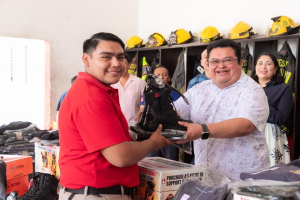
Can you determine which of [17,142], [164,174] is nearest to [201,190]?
[164,174]

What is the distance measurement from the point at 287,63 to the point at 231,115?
8.42ft

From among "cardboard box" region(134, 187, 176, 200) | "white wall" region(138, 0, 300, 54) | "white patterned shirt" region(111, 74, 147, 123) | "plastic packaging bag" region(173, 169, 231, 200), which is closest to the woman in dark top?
"white wall" region(138, 0, 300, 54)

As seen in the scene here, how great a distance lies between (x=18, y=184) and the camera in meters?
3.32

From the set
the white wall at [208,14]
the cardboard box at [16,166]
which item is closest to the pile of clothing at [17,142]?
the cardboard box at [16,166]

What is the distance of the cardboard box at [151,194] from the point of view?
70.1 inches

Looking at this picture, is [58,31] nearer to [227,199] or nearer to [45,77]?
[45,77]

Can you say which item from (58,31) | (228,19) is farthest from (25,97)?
(228,19)

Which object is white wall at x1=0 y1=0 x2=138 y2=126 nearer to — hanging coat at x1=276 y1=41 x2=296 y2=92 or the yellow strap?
hanging coat at x1=276 y1=41 x2=296 y2=92

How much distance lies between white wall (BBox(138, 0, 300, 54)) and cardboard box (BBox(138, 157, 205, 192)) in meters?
3.48

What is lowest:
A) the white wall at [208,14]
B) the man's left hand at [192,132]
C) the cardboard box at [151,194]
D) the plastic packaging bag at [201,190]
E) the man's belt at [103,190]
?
the cardboard box at [151,194]

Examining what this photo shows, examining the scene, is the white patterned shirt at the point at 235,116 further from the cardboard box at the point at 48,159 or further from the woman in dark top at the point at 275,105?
the woman in dark top at the point at 275,105

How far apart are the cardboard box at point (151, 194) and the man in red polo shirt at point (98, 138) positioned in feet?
0.37

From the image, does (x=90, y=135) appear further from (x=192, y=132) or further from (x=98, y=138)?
(x=192, y=132)

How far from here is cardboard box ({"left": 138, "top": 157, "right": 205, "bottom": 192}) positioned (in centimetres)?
179
